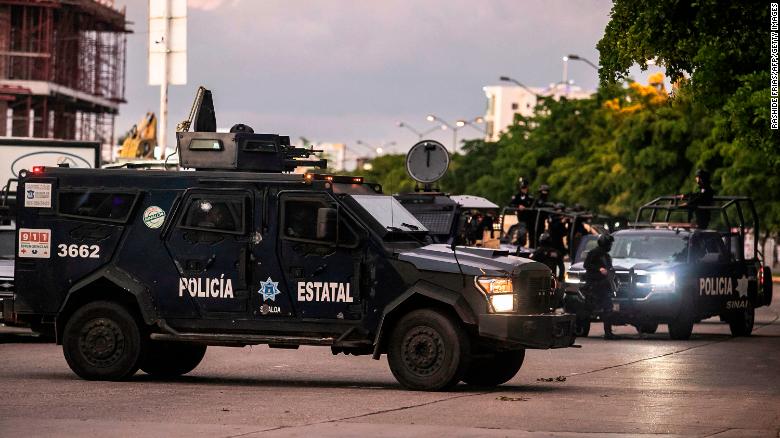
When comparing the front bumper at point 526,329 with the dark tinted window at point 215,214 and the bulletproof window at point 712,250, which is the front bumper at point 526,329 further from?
the bulletproof window at point 712,250

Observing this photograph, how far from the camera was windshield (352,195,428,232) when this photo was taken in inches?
666

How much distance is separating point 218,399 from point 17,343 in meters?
9.90

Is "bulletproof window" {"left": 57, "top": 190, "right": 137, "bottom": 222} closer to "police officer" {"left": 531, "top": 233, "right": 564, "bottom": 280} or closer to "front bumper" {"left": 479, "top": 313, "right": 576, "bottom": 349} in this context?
"front bumper" {"left": 479, "top": 313, "right": 576, "bottom": 349}

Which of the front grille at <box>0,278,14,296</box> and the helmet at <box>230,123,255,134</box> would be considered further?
the front grille at <box>0,278,14,296</box>

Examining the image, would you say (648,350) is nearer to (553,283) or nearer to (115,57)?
(553,283)

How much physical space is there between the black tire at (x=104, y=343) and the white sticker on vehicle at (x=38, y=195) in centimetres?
121

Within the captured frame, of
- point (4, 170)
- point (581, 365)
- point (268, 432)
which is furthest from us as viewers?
point (4, 170)

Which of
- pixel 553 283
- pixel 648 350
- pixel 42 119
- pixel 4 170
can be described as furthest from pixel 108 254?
pixel 42 119

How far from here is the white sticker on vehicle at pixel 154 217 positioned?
56.8 ft

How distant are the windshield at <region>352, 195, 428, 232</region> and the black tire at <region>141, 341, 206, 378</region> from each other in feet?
8.16

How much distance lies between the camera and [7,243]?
84.7 feet

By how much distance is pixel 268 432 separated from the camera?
1255 cm

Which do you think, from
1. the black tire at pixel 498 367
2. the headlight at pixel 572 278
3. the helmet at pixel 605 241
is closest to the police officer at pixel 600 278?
the helmet at pixel 605 241

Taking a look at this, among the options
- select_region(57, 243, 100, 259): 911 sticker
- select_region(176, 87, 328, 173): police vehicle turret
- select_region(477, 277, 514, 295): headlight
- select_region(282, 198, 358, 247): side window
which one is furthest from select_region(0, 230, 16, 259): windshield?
select_region(477, 277, 514, 295): headlight
